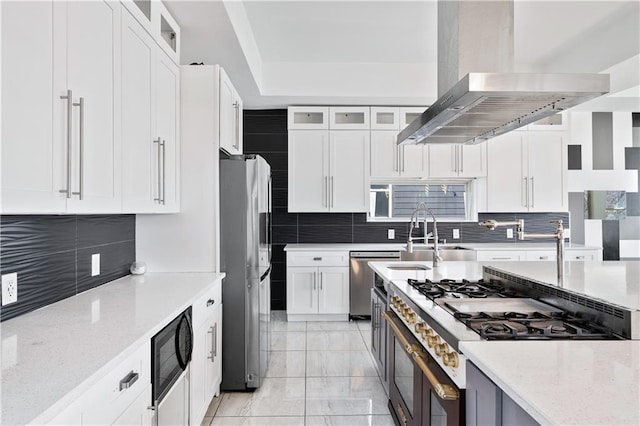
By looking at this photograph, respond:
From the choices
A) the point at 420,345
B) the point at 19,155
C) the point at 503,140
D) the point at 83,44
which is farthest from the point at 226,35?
the point at 503,140

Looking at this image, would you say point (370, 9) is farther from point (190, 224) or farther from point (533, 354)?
point (533, 354)

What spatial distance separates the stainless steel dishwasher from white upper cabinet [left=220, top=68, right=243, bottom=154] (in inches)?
75.1

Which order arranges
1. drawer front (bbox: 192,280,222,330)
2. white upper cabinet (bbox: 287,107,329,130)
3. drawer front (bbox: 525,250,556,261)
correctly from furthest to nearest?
white upper cabinet (bbox: 287,107,329,130)
drawer front (bbox: 525,250,556,261)
drawer front (bbox: 192,280,222,330)

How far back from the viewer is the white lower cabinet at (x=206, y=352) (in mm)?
2152

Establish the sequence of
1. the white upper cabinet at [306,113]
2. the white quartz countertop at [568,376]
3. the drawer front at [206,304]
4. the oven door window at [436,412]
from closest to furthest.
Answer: the white quartz countertop at [568,376], the oven door window at [436,412], the drawer front at [206,304], the white upper cabinet at [306,113]

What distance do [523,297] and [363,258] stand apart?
2731 mm

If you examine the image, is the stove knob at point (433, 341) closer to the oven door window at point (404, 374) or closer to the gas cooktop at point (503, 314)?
the gas cooktop at point (503, 314)

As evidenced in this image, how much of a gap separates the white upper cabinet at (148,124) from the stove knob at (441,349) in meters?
1.56

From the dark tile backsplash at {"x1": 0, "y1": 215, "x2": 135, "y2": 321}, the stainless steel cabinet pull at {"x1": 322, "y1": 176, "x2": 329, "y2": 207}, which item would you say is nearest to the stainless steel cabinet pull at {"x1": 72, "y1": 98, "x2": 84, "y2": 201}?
the dark tile backsplash at {"x1": 0, "y1": 215, "x2": 135, "y2": 321}

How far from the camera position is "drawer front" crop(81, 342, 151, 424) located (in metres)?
1.08

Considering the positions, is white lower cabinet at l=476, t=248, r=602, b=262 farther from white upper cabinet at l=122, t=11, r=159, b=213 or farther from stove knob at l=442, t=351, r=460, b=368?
white upper cabinet at l=122, t=11, r=159, b=213

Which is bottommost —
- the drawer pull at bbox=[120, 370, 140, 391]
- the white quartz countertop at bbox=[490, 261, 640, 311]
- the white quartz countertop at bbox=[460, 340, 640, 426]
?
the drawer pull at bbox=[120, 370, 140, 391]

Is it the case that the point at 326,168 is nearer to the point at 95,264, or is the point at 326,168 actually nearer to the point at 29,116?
the point at 95,264

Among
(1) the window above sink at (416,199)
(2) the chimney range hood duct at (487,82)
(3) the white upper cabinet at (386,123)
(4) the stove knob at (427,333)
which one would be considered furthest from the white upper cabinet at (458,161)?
(4) the stove knob at (427,333)
